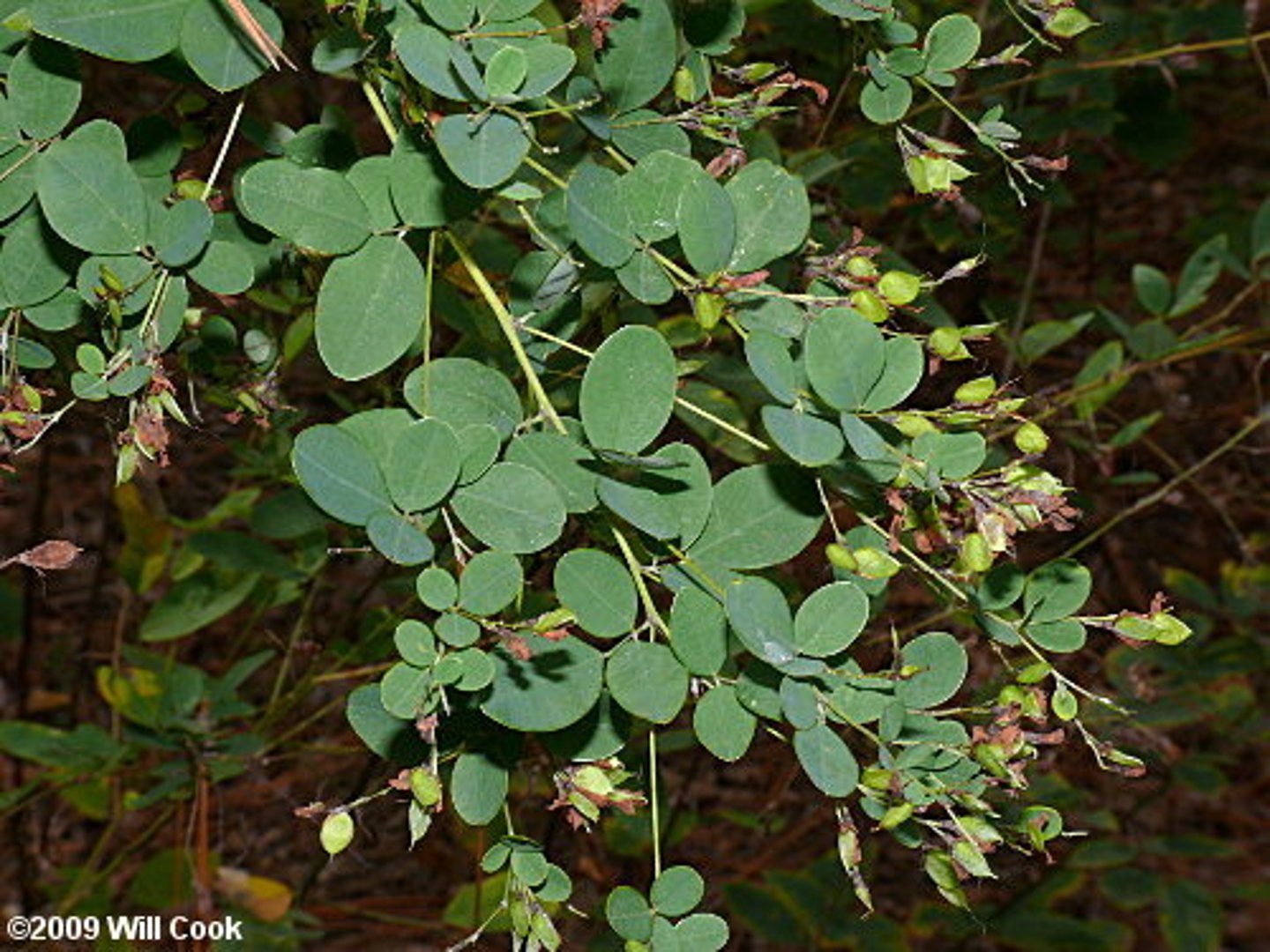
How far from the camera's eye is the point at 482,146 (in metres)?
0.65

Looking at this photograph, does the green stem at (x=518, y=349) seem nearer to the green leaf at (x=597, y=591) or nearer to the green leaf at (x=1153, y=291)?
the green leaf at (x=597, y=591)

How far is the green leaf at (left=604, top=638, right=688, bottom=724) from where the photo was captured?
676 millimetres

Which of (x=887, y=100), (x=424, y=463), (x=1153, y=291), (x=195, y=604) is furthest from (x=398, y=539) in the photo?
(x=1153, y=291)

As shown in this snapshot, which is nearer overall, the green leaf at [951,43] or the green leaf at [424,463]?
the green leaf at [424,463]

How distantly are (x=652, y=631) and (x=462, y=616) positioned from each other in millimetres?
104

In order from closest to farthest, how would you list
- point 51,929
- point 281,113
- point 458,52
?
point 458,52
point 51,929
point 281,113

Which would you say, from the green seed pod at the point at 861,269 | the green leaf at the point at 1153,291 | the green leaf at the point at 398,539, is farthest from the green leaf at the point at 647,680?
the green leaf at the point at 1153,291

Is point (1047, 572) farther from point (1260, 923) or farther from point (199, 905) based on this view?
point (1260, 923)

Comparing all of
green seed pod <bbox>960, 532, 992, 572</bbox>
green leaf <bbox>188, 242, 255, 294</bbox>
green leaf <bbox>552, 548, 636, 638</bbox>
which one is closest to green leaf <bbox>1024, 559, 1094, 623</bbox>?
green seed pod <bbox>960, 532, 992, 572</bbox>

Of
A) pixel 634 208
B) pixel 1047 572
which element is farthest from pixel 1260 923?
pixel 634 208

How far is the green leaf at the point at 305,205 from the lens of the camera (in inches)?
27.1

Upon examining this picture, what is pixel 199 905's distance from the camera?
1.35 metres

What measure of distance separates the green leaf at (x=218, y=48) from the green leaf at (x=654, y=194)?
182 millimetres

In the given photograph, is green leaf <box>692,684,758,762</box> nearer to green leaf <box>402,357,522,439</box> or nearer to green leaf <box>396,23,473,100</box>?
green leaf <box>402,357,522,439</box>
